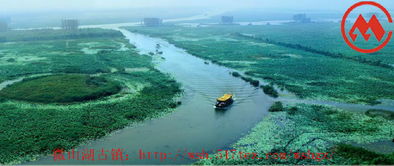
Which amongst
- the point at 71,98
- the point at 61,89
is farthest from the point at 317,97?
the point at 61,89

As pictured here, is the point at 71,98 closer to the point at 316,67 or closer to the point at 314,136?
the point at 314,136

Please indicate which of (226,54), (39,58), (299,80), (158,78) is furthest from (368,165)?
(39,58)

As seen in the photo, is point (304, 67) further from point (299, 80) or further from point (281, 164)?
point (281, 164)

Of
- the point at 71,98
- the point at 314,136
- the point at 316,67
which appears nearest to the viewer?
the point at 314,136

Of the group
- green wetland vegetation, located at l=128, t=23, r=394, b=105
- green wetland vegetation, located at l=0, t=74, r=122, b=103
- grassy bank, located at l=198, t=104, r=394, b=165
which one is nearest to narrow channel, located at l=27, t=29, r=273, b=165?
grassy bank, located at l=198, t=104, r=394, b=165

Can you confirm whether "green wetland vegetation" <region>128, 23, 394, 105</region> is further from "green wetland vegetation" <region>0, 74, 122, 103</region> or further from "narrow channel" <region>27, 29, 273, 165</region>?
"green wetland vegetation" <region>0, 74, 122, 103</region>
